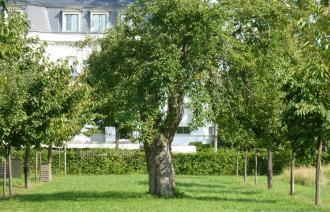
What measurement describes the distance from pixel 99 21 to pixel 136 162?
16.7 metres

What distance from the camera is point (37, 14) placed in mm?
59062

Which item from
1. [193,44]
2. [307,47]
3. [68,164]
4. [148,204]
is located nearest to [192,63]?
[193,44]

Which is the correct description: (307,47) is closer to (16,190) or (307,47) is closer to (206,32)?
(206,32)

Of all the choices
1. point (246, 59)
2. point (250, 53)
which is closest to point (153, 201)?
point (246, 59)

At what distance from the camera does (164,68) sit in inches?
881

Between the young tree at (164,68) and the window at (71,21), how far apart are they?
1419 inches

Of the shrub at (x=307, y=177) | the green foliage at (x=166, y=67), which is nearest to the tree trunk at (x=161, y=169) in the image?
the green foliage at (x=166, y=67)

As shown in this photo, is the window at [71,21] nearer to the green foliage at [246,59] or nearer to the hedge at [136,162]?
the hedge at [136,162]

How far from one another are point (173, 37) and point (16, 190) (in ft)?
38.1

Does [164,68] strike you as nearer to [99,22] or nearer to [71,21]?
[99,22]

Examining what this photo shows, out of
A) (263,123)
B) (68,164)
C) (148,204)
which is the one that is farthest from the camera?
(68,164)

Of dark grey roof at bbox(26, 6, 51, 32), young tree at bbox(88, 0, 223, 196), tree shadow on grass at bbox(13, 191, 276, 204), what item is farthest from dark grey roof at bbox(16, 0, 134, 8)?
young tree at bbox(88, 0, 223, 196)

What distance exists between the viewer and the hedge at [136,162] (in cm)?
4703

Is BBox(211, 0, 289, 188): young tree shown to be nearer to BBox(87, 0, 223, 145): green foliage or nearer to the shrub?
BBox(87, 0, 223, 145): green foliage
